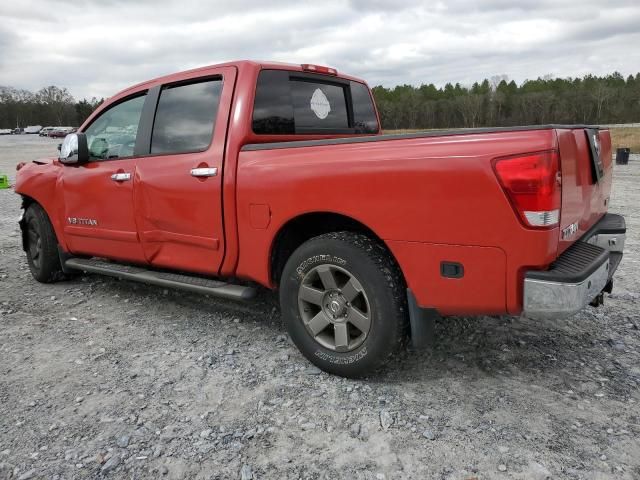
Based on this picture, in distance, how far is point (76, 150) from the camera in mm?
4176

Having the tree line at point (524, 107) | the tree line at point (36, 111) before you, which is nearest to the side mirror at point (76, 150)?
the tree line at point (524, 107)

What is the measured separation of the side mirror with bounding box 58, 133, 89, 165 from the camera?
13.7 feet

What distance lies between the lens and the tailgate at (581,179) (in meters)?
2.34

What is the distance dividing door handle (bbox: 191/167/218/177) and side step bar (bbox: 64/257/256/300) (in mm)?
736

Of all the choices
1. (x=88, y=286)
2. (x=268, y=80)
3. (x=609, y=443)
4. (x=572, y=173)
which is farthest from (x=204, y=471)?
(x=88, y=286)

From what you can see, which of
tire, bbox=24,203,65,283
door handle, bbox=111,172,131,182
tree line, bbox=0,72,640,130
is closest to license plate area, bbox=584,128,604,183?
door handle, bbox=111,172,131,182

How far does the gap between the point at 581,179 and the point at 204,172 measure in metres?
2.20

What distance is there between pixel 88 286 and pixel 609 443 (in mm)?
4450

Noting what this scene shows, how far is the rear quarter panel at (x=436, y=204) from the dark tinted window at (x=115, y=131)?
1663 mm

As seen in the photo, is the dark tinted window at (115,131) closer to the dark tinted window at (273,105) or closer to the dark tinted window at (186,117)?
the dark tinted window at (186,117)

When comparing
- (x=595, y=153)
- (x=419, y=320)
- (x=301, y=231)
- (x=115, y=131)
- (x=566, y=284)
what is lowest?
(x=419, y=320)

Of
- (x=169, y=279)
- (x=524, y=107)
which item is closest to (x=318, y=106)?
(x=169, y=279)

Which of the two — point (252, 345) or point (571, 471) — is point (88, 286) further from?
point (571, 471)

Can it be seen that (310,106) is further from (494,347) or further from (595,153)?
(494,347)
